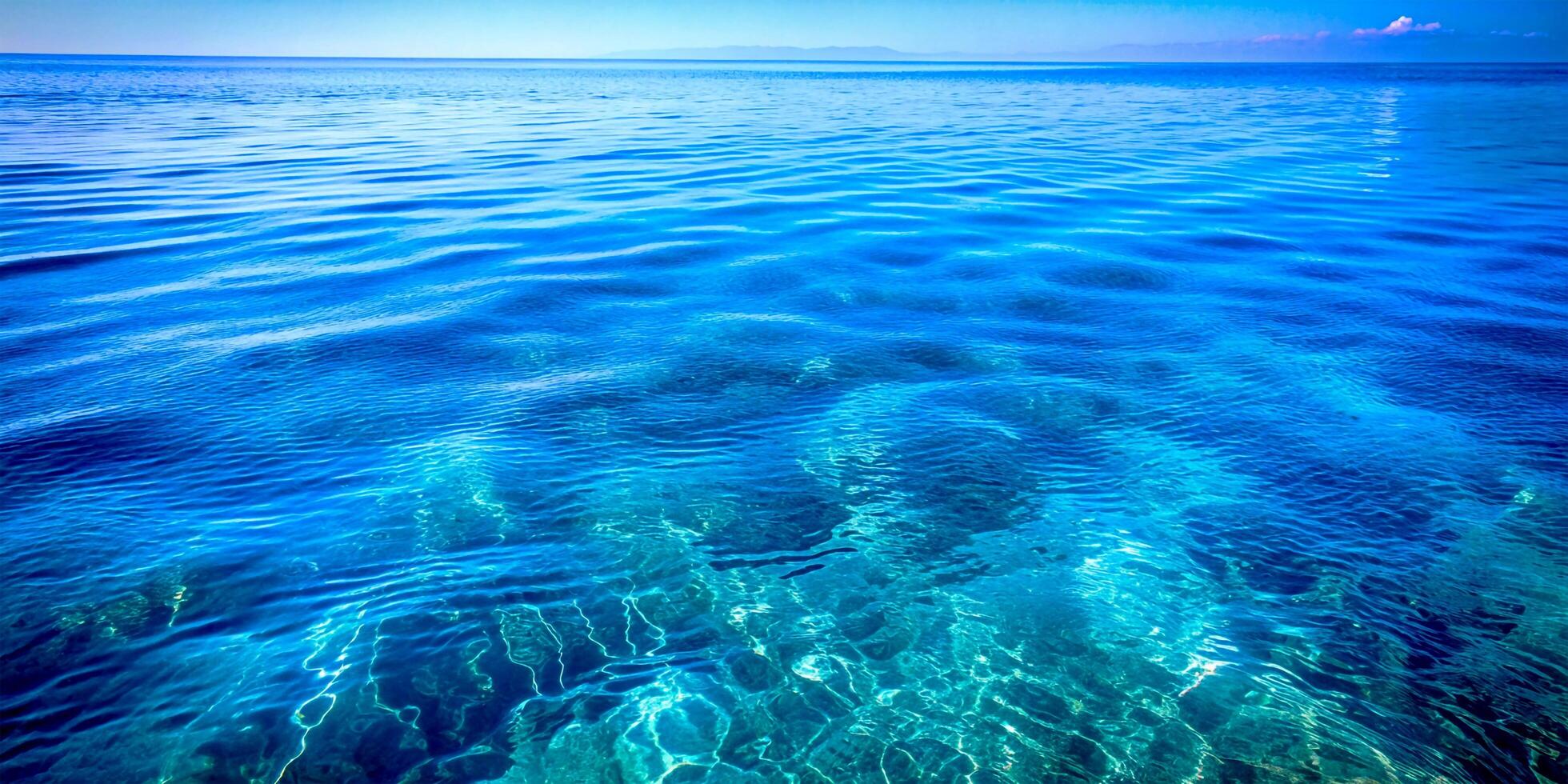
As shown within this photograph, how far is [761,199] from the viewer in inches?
747

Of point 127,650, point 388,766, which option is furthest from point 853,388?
point 127,650

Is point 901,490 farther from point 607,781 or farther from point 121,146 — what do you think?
point 121,146

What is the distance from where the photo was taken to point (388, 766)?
4273mm

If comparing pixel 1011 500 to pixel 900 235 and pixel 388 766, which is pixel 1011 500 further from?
pixel 900 235

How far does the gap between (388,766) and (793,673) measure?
7.37 feet

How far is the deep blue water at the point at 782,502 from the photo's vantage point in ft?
14.8

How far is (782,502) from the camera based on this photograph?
6.71 metres

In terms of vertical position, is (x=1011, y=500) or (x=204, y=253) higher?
(x=204, y=253)

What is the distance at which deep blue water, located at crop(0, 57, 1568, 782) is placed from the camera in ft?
14.8

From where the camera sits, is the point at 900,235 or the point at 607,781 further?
the point at 900,235

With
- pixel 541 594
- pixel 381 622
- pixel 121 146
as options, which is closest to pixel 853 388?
pixel 541 594

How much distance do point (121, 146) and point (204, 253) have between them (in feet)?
61.9

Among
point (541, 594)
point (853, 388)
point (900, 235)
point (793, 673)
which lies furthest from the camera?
point (900, 235)

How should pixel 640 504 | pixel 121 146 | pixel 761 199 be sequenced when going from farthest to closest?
pixel 121 146
pixel 761 199
pixel 640 504
